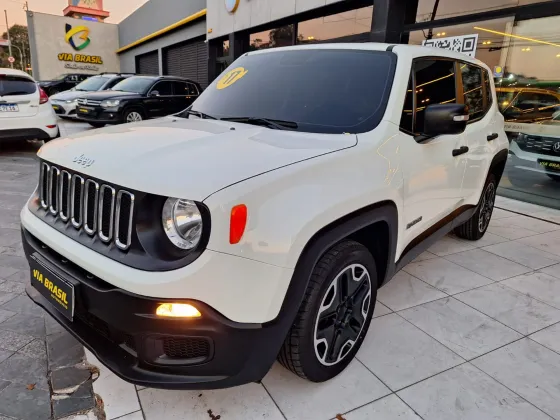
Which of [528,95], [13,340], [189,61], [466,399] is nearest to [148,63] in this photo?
[189,61]

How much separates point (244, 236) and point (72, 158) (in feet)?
3.29

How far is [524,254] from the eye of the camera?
14.0ft

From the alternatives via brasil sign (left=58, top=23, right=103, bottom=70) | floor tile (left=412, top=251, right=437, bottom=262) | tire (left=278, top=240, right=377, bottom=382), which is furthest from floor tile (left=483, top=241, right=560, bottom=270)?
via brasil sign (left=58, top=23, right=103, bottom=70)

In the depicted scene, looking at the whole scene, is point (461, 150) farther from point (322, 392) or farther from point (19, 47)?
point (19, 47)

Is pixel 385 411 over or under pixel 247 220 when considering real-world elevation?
under

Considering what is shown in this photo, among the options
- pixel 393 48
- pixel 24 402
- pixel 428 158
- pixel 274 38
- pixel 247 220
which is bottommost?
pixel 24 402

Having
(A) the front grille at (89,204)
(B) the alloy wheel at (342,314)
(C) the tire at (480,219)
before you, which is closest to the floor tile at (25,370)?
(A) the front grille at (89,204)

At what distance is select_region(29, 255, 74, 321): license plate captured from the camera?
5.97 ft

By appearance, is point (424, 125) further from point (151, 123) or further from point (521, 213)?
point (521, 213)

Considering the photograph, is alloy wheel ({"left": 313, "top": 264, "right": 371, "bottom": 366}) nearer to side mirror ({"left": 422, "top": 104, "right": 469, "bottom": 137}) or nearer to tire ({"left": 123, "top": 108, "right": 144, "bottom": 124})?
side mirror ({"left": 422, "top": 104, "right": 469, "bottom": 137})

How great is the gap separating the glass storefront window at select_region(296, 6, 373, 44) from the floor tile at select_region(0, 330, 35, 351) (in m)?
8.47

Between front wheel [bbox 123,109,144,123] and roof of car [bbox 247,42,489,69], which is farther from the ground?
roof of car [bbox 247,42,489,69]

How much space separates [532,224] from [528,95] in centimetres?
212

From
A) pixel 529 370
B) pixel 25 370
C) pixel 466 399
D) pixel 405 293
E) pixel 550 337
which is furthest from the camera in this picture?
pixel 405 293
